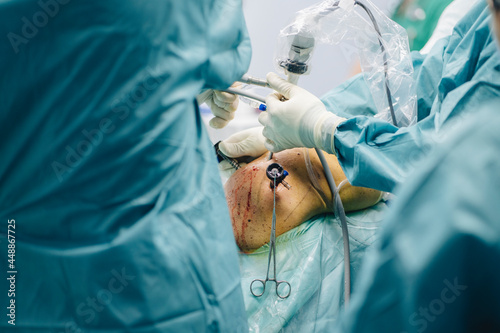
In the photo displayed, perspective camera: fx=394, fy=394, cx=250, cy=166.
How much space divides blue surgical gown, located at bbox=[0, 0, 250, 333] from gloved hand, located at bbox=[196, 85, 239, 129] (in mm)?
484

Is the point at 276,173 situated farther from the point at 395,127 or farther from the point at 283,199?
the point at 395,127

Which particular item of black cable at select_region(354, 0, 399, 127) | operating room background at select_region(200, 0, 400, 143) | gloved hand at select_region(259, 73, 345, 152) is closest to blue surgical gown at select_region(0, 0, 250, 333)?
gloved hand at select_region(259, 73, 345, 152)

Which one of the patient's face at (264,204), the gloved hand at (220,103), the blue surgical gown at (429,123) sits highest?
the blue surgical gown at (429,123)

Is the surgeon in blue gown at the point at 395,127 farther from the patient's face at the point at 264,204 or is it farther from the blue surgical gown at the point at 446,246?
the blue surgical gown at the point at 446,246

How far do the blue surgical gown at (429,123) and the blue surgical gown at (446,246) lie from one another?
567 millimetres

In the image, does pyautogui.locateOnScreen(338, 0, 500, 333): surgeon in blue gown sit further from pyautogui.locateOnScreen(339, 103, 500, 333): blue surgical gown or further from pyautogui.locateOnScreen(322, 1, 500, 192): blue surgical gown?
pyautogui.locateOnScreen(322, 1, 500, 192): blue surgical gown

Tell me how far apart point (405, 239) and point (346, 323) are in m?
0.10

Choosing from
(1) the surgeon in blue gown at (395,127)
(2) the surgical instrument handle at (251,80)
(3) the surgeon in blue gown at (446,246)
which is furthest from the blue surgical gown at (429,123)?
(3) the surgeon in blue gown at (446,246)

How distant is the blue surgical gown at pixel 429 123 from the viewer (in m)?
→ 0.85

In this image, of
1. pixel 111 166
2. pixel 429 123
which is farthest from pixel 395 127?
pixel 111 166

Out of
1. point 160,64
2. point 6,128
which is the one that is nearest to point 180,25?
point 160,64

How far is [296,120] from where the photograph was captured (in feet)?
3.75

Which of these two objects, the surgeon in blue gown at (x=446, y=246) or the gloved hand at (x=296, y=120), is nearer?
the surgeon in blue gown at (x=446, y=246)

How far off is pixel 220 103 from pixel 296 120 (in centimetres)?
25
